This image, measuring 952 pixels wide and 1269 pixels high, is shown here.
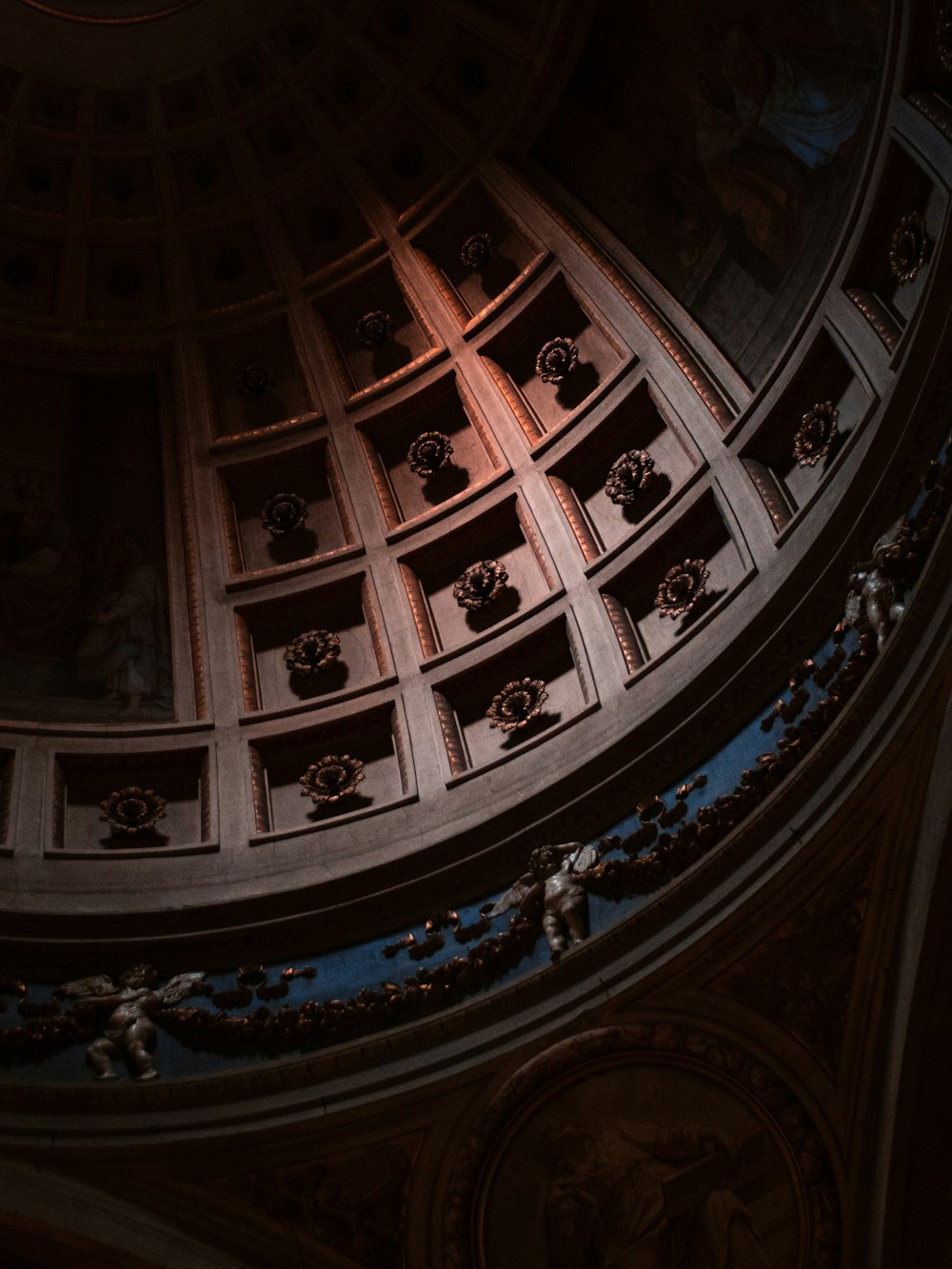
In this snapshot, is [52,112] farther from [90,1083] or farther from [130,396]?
[90,1083]

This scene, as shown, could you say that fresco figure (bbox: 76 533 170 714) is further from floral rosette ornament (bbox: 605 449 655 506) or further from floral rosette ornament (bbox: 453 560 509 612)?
floral rosette ornament (bbox: 605 449 655 506)

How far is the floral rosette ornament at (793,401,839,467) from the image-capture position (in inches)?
589

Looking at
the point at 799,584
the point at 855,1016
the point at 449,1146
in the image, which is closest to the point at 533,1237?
the point at 449,1146

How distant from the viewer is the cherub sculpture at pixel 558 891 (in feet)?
43.4

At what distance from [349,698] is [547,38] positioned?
7.73 metres

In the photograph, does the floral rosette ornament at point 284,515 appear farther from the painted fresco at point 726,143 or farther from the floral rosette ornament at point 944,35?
the floral rosette ornament at point 944,35

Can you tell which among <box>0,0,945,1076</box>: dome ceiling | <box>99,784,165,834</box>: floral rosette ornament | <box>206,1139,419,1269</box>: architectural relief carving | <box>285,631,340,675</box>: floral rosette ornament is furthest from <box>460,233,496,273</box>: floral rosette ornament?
<box>206,1139,419,1269</box>: architectural relief carving

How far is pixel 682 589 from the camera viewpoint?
15.9m

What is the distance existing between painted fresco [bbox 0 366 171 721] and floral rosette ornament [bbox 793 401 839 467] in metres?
7.05

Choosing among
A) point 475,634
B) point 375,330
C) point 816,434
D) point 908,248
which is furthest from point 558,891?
point 375,330

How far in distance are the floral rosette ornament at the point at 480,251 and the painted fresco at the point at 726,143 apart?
1082mm

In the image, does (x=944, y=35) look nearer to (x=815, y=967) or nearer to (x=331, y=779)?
(x=815, y=967)

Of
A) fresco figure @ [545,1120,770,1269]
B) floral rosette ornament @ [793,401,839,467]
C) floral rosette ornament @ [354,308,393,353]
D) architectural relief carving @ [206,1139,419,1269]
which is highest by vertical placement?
floral rosette ornament @ [354,308,393,353]

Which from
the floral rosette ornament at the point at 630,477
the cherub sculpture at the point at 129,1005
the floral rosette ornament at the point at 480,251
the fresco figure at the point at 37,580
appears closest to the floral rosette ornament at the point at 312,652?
the fresco figure at the point at 37,580
